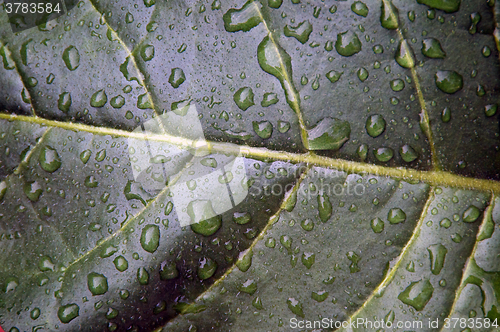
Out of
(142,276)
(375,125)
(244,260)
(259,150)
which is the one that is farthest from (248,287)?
(375,125)

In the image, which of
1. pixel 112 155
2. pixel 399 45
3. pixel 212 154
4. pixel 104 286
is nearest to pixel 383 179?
pixel 399 45

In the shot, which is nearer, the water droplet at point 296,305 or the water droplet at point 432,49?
the water droplet at point 432,49

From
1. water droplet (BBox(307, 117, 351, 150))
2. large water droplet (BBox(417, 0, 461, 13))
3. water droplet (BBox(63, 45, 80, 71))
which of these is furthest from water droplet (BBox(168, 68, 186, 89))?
large water droplet (BBox(417, 0, 461, 13))

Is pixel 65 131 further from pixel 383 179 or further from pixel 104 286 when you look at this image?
pixel 383 179

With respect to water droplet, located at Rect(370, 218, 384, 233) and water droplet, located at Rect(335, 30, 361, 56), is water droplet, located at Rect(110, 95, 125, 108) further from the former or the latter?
water droplet, located at Rect(370, 218, 384, 233)

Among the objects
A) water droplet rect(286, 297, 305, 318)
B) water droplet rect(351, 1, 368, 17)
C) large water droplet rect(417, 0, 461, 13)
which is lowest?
water droplet rect(286, 297, 305, 318)

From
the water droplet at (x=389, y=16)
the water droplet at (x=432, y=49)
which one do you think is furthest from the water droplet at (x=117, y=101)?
the water droplet at (x=432, y=49)

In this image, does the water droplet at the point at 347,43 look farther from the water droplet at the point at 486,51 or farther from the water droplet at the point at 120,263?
the water droplet at the point at 120,263

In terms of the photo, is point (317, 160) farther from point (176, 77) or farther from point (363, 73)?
point (176, 77)
